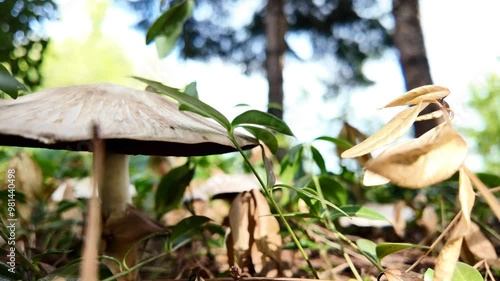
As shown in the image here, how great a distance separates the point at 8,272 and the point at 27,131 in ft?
0.73

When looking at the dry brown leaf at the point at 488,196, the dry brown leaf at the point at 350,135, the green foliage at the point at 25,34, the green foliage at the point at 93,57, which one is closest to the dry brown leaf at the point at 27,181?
the green foliage at the point at 25,34

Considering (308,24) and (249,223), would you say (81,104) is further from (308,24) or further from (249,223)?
(308,24)

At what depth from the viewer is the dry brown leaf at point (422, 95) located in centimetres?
41

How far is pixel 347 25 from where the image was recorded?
687cm

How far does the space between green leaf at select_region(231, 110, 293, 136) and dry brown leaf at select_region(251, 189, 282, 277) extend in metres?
0.15

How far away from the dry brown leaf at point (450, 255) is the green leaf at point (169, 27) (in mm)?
667

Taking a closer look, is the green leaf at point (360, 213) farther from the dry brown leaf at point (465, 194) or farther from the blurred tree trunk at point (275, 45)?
the blurred tree trunk at point (275, 45)

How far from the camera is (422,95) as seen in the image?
16.2 inches

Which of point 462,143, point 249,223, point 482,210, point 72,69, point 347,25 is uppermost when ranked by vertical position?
point 72,69

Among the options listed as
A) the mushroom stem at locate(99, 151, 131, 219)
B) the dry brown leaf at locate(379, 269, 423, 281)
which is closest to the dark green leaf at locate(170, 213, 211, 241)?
the mushroom stem at locate(99, 151, 131, 219)

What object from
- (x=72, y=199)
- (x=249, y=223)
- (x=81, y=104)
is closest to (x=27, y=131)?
(x=81, y=104)

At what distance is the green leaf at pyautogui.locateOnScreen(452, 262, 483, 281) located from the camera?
0.50 m

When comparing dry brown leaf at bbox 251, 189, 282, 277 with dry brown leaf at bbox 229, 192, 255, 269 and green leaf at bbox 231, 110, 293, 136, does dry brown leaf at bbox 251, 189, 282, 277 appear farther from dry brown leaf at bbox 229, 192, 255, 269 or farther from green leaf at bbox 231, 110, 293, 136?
green leaf at bbox 231, 110, 293, 136

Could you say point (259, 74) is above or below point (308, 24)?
below
